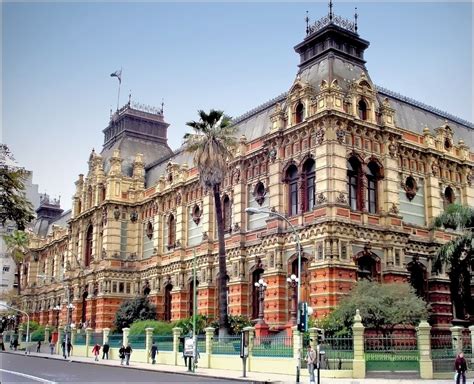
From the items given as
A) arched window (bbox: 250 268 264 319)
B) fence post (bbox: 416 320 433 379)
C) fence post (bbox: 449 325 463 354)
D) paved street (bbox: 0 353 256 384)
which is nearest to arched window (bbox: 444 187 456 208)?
arched window (bbox: 250 268 264 319)

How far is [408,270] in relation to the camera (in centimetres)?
4278

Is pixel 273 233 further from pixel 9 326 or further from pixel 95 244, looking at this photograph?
pixel 9 326

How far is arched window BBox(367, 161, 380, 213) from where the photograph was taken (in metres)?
41.9

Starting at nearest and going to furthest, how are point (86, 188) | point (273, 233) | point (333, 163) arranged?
point (333, 163) < point (273, 233) < point (86, 188)

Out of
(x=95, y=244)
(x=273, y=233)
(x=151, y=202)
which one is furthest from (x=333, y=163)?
(x=95, y=244)

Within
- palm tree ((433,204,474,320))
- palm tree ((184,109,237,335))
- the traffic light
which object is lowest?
the traffic light

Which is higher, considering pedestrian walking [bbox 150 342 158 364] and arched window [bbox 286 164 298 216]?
arched window [bbox 286 164 298 216]

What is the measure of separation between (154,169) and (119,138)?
7556mm

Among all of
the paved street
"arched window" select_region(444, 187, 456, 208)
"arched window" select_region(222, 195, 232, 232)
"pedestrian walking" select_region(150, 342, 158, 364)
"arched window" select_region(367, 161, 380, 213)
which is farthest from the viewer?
"arched window" select_region(222, 195, 232, 232)

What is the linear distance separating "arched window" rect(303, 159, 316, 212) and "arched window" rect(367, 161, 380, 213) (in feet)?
12.2

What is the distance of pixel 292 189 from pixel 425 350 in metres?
16.0

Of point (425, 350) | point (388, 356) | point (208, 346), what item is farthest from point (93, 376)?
point (425, 350)

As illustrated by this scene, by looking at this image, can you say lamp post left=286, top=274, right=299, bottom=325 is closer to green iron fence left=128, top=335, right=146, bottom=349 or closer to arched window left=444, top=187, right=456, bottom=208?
green iron fence left=128, top=335, right=146, bottom=349

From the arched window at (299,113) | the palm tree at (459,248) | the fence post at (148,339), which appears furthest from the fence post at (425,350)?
the fence post at (148,339)
